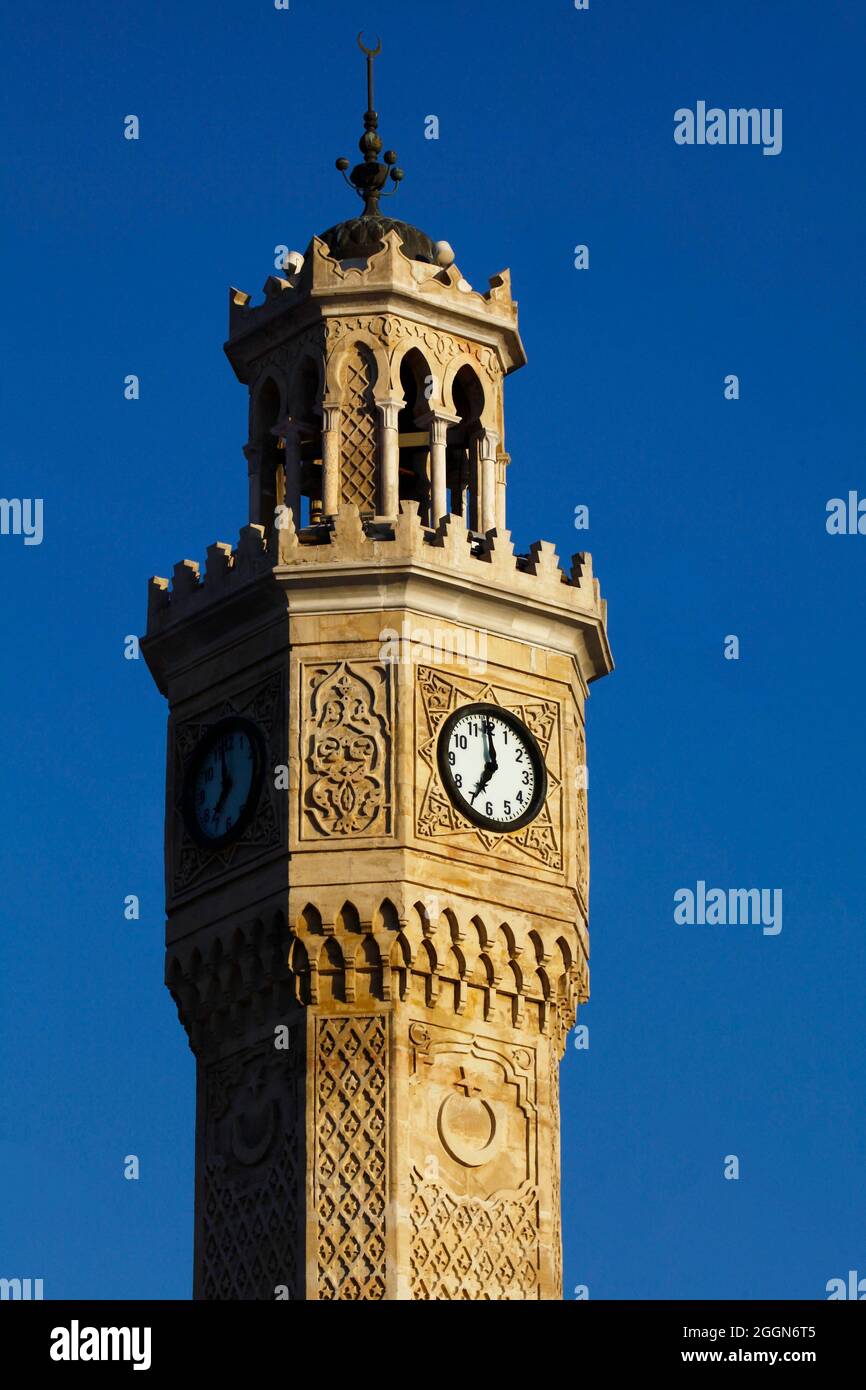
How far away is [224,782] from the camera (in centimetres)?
5662

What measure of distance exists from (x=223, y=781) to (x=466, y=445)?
587cm


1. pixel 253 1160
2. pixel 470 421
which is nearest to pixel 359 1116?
pixel 253 1160

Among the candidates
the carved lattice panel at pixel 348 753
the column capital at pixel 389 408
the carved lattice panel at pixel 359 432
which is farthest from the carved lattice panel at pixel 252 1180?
the column capital at pixel 389 408

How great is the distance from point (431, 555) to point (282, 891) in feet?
15.1

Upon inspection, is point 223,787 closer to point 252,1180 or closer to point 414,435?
point 252,1180

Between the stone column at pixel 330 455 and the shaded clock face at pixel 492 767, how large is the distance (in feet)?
10.8

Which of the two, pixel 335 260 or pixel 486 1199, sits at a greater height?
pixel 335 260

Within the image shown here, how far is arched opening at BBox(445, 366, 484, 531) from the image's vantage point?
5869 cm

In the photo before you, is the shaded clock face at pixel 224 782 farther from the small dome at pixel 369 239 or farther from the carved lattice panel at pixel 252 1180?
the small dome at pixel 369 239

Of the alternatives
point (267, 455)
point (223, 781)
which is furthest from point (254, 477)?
point (223, 781)

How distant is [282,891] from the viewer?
55.2m

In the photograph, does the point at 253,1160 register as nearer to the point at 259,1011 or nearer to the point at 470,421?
the point at 259,1011

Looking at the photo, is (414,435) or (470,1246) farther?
(414,435)
